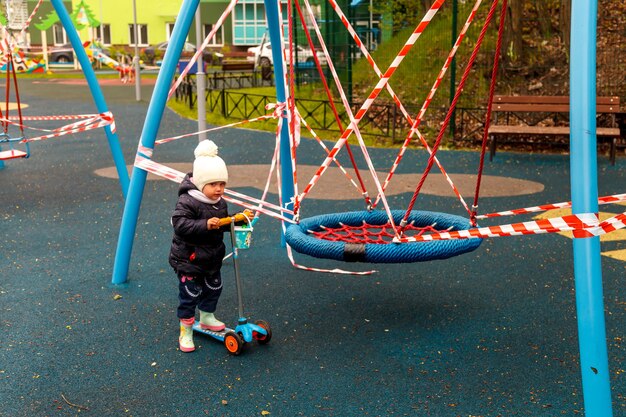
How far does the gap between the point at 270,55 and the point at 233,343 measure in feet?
99.9

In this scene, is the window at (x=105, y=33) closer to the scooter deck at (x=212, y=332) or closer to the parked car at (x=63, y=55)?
the parked car at (x=63, y=55)

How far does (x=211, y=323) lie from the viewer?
15.4ft

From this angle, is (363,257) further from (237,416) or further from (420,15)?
(420,15)

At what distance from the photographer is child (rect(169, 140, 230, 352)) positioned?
4.35 metres

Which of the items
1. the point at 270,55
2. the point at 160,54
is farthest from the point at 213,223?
the point at 160,54

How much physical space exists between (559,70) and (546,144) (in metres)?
2.12

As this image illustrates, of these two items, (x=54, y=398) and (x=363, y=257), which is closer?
(x=54, y=398)

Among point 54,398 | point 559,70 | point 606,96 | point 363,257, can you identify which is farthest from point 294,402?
point 559,70

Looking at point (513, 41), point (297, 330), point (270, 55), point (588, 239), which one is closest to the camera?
point (588, 239)

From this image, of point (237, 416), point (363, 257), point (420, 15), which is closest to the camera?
point (237, 416)

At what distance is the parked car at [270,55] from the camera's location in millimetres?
18578

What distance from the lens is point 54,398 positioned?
12.8ft

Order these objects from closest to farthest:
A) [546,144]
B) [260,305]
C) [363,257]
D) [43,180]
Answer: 1. [363,257]
2. [260,305]
3. [43,180]
4. [546,144]

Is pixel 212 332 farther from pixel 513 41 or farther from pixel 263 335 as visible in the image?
pixel 513 41
